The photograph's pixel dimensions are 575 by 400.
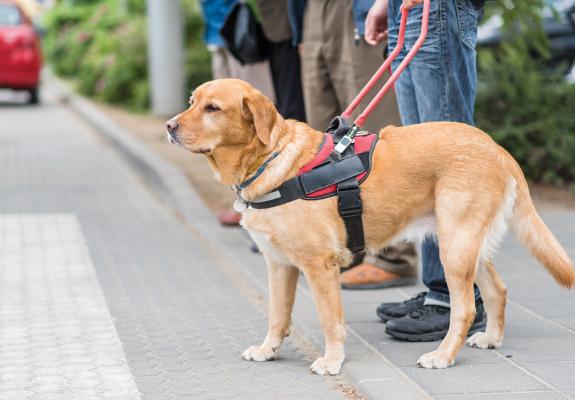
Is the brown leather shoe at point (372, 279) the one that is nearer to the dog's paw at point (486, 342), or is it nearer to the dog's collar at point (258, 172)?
the dog's paw at point (486, 342)

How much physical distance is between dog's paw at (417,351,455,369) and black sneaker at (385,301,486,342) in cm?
43

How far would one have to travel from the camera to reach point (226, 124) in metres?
4.60

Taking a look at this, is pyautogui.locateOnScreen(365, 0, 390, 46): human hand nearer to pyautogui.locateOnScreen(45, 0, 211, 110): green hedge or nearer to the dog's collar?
the dog's collar

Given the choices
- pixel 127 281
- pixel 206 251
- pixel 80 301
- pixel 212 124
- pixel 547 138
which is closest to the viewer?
pixel 212 124

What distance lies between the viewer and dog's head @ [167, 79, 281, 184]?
4570 mm

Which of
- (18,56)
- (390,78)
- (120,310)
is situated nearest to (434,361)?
(390,78)

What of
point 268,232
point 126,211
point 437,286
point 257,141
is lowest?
point 126,211

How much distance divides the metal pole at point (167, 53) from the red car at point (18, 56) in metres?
4.14

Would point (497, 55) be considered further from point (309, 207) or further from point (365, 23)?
point (309, 207)

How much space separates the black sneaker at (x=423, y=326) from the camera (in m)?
5.19

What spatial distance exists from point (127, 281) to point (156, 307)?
0.71 metres

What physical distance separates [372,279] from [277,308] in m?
1.42

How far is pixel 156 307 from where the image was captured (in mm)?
6160

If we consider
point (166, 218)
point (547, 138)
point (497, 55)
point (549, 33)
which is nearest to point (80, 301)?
point (166, 218)
